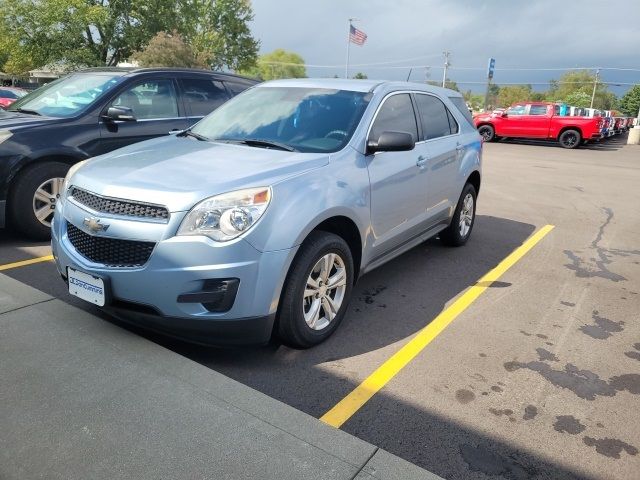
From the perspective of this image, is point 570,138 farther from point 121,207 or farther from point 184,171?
point 121,207

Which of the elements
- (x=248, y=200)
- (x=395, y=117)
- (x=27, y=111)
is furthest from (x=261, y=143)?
(x=27, y=111)

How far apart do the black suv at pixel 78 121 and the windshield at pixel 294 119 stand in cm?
172

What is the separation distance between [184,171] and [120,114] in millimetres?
2659

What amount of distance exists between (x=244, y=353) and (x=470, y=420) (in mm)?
1432

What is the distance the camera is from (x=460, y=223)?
231 inches

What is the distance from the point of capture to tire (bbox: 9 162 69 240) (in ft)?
17.0

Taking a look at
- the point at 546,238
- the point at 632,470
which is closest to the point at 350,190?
the point at 632,470

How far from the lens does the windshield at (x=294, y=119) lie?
3.88m

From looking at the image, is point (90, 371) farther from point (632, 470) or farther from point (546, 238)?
point (546, 238)

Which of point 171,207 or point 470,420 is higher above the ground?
point 171,207

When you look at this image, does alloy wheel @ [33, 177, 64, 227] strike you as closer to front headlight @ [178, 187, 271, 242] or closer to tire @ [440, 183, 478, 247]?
front headlight @ [178, 187, 271, 242]

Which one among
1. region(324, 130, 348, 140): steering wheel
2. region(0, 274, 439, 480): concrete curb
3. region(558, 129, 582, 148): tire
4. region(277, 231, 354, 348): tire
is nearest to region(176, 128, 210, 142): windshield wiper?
region(324, 130, 348, 140): steering wheel

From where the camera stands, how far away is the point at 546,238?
266 inches

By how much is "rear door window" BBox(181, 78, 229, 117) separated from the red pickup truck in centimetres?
1844
